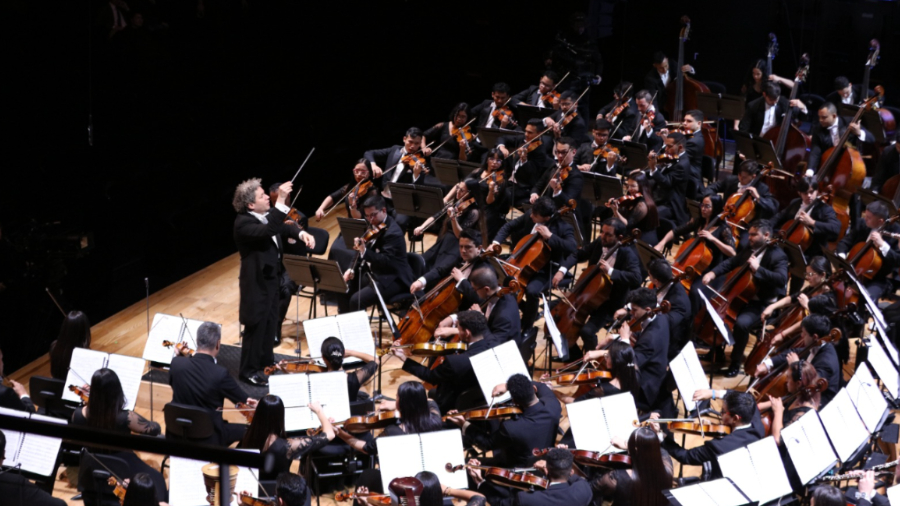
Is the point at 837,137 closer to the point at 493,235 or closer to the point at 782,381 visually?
the point at 493,235

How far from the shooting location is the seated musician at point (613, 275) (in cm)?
786

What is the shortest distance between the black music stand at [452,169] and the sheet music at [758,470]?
17.5 feet

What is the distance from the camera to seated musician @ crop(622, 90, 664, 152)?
36.0 ft

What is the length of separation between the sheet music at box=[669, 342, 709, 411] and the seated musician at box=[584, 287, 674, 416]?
32 cm

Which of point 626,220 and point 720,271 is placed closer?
point 720,271

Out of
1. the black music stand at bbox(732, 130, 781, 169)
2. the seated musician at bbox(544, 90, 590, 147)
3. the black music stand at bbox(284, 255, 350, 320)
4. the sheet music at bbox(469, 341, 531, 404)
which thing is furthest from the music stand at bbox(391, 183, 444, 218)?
the black music stand at bbox(732, 130, 781, 169)

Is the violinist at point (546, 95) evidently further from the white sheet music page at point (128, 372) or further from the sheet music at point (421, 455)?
the sheet music at point (421, 455)

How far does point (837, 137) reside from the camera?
10.8 meters

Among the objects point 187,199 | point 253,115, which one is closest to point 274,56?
point 253,115

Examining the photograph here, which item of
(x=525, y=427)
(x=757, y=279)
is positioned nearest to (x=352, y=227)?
(x=525, y=427)

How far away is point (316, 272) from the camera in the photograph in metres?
7.39

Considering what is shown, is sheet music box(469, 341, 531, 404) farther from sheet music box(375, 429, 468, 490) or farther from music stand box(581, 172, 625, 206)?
music stand box(581, 172, 625, 206)

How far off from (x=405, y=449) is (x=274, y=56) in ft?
25.6

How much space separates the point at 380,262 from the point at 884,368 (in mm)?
4170
